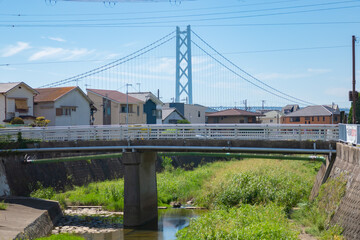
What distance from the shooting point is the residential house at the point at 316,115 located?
62562 millimetres

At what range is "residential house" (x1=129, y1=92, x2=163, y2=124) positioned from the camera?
56594 millimetres

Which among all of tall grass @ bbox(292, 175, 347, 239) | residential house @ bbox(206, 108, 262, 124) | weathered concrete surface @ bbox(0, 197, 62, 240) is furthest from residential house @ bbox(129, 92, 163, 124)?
tall grass @ bbox(292, 175, 347, 239)

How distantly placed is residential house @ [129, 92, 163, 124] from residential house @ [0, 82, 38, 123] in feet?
55.8

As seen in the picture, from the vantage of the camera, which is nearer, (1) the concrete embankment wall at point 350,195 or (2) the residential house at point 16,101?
(1) the concrete embankment wall at point 350,195

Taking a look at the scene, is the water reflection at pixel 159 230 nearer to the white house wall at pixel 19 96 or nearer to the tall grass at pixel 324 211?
the tall grass at pixel 324 211

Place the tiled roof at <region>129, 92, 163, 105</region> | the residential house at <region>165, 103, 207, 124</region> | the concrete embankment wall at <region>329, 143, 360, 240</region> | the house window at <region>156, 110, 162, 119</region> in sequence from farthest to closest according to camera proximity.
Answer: the residential house at <region>165, 103, 207, 124</region>
the house window at <region>156, 110, 162, 119</region>
the tiled roof at <region>129, 92, 163, 105</region>
the concrete embankment wall at <region>329, 143, 360, 240</region>

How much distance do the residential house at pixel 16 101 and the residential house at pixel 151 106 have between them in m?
17.0

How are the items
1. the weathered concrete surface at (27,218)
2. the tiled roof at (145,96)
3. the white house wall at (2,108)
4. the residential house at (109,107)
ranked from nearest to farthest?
1. the weathered concrete surface at (27,218)
2. the white house wall at (2,108)
3. the residential house at (109,107)
4. the tiled roof at (145,96)

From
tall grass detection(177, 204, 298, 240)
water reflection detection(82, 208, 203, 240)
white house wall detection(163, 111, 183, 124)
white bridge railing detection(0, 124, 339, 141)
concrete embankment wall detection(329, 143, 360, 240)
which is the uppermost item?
white house wall detection(163, 111, 183, 124)

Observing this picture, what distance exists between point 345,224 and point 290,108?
270 ft

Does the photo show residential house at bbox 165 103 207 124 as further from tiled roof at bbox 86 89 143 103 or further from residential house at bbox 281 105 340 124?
tiled roof at bbox 86 89 143 103

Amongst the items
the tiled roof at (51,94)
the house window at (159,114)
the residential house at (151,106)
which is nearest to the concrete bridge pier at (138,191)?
the tiled roof at (51,94)

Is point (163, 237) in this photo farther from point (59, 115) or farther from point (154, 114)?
point (154, 114)

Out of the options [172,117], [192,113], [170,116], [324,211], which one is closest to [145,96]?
[170,116]
